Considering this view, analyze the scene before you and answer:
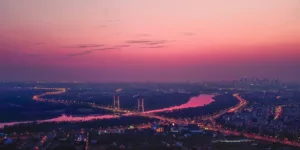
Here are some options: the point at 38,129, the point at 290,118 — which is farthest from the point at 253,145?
the point at 38,129

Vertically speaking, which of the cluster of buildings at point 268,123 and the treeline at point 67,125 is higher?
the treeline at point 67,125

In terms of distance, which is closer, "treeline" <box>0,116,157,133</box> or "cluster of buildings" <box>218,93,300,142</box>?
"cluster of buildings" <box>218,93,300,142</box>

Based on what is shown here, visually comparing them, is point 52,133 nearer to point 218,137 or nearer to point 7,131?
point 7,131

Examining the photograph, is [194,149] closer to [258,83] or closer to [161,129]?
[161,129]

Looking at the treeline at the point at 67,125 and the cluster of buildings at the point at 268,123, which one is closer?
the cluster of buildings at the point at 268,123

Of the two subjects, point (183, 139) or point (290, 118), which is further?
point (290, 118)

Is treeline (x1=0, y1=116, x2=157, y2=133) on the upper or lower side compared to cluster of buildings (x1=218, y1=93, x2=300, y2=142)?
upper

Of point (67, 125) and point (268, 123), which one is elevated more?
point (67, 125)

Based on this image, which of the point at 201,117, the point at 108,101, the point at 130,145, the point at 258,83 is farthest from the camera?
the point at 258,83

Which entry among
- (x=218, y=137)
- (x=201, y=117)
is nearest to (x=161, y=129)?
(x=218, y=137)

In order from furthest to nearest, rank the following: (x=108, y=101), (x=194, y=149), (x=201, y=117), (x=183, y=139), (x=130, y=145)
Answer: (x=108, y=101)
(x=201, y=117)
(x=183, y=139)
(x=130, y=145)
(x=194, y=149)
